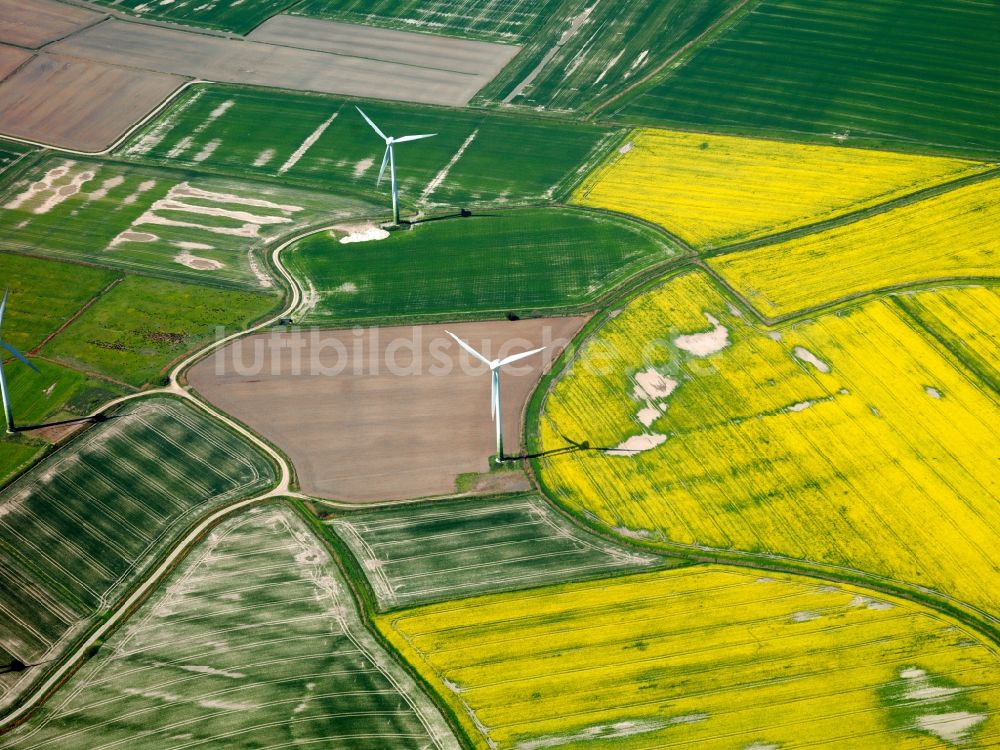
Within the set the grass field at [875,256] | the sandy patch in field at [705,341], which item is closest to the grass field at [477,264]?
the grass field at [875,256]

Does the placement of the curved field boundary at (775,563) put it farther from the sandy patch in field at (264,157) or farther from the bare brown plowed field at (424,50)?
the bare brown plowed field at (424,50)

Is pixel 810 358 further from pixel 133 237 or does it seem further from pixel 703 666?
pixel 133 237

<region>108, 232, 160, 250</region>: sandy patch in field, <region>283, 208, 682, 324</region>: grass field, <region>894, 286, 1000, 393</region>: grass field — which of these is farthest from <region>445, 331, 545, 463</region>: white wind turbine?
<region>108, 232, 160, 250</region>: sandy patch in field

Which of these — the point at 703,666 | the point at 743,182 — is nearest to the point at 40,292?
the point at 703,666

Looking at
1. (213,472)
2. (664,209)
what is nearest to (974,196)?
(664,209)

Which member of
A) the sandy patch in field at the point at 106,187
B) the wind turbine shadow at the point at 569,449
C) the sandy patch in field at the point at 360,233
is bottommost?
the wind turbine shadow at the point at 569,449

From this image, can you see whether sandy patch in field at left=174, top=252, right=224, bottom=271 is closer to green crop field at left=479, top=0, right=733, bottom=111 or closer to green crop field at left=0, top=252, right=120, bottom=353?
green crop field at left=0, top=252, right=120, bottom=353
